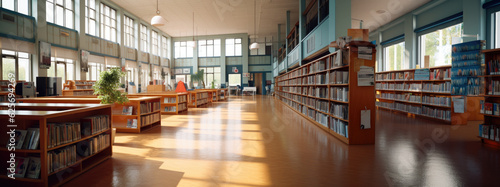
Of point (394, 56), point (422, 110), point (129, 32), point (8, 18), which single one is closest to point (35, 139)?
point (422, 110)

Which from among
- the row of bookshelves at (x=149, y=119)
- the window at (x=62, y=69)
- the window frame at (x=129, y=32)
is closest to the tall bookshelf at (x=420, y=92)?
the row of bookshelves at (x=149, y=119)

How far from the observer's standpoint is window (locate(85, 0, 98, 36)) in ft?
40.3

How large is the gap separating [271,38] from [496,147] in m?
19.9

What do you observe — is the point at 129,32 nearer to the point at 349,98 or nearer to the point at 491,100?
the point at 349,98

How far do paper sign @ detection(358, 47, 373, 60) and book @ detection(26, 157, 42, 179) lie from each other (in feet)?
15.3

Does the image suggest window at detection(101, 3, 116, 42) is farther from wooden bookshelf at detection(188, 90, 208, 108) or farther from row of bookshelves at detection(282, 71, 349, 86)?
row of bookshelves at detection(282, 71, 349, 86)

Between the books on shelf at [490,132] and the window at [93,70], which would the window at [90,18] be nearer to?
the window at [93,70]

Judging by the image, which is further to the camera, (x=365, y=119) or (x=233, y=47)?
(x=233, y=47)

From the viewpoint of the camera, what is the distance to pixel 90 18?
495 inches

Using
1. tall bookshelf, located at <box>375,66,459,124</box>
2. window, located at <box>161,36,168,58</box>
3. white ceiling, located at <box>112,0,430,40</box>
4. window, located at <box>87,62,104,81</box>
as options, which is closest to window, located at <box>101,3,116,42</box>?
white ceiling, located at <box>112,0,430,40</box>

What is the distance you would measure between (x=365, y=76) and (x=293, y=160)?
2.10m

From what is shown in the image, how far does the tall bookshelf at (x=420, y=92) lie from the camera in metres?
6.63

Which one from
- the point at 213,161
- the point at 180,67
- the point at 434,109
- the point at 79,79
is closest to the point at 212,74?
the point at 180,67

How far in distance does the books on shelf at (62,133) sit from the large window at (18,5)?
9.39m
